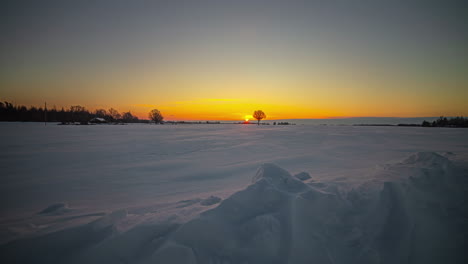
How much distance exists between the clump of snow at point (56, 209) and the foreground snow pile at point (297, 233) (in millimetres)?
1023

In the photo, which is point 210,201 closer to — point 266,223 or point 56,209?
point 266,223

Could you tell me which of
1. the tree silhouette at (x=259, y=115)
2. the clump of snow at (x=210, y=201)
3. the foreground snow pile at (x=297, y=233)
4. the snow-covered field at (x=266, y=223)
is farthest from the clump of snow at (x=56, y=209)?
the tree silhouette at (x=259, y=115)

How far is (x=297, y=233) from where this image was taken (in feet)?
6.93

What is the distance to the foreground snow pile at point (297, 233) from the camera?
6.17ft

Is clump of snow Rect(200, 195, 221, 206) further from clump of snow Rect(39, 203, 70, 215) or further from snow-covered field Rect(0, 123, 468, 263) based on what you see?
clump of snow Rect(39, 203, 70, 215)

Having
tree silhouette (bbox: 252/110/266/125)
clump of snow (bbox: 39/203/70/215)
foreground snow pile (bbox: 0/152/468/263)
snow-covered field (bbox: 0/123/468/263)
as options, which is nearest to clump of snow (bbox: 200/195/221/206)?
snow-covered field (bbox: 0/123/468/263)

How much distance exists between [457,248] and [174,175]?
5134mm

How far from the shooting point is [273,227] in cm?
218

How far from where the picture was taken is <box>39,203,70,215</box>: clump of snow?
2812 mm

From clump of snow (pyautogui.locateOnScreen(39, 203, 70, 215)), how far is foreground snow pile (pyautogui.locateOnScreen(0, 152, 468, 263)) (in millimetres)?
1023

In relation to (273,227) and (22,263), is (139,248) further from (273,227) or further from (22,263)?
(273,227)

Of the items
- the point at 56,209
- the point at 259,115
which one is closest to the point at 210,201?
the point at 56,209

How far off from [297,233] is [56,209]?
387cm

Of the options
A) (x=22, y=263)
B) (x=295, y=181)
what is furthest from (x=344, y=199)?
(x=22, y=263)
